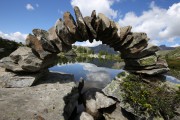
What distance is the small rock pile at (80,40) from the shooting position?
20.1 m

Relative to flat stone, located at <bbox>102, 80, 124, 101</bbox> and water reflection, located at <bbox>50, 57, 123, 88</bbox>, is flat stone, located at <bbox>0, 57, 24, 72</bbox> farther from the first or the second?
water reflection, located at <bbox>50, 57, 123, 88</bbox>

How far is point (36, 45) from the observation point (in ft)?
67.1

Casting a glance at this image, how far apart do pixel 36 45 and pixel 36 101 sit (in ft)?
21.1

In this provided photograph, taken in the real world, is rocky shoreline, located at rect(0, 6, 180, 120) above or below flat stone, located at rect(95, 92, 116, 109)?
above

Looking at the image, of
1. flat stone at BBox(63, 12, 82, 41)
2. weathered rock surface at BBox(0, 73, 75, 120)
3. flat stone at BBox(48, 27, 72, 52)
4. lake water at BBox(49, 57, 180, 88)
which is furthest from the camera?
lake water at BBox(49, 57, 180, 88)

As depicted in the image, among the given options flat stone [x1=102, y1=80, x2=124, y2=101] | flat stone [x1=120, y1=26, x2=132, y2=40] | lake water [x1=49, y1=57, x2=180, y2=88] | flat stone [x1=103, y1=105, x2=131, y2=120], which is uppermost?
flat stone [x1=120, y1=26, x2=132, y2=40]

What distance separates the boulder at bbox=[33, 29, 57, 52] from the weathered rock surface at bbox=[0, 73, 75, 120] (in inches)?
160

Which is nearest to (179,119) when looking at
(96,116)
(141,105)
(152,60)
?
(141,105)

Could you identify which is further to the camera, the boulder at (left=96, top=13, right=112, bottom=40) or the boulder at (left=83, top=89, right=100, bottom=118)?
the boulder at (left=83, top=89, right=100, bottom=118)

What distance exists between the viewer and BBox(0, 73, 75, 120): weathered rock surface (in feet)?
47.5

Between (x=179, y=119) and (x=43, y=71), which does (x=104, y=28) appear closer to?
(x=43, y=71)

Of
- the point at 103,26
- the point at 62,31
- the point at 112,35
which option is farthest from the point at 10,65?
the point at 112,35

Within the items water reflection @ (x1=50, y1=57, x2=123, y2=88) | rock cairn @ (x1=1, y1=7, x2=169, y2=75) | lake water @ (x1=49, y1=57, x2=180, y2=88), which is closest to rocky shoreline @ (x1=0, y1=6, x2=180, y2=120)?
rock cairn @ (x1=1, y1=7, x2=169, y2=75)

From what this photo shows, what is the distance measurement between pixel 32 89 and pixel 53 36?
19.5ft
